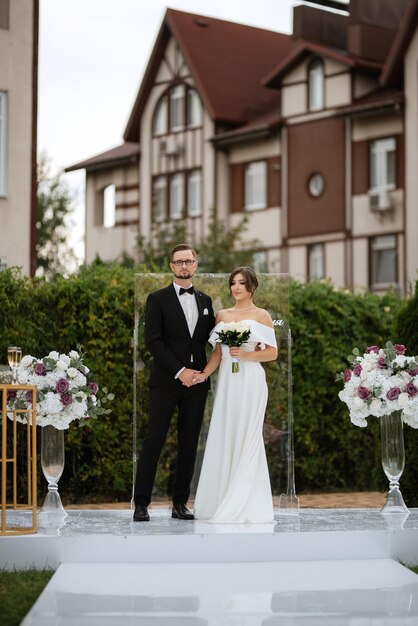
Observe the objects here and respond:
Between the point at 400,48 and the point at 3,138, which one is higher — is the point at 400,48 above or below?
above

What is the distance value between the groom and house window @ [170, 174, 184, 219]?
2667 cm

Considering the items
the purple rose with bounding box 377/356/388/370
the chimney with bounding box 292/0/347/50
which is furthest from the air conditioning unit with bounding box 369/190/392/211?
the purple rose with bounding box 377/356/388/370

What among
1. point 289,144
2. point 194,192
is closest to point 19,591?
point 289,144

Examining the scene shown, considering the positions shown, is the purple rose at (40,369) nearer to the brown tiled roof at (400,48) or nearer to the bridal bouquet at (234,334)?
the bridal bouquet at (234,334)

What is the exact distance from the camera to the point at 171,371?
10.3 metres

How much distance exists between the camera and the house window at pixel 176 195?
3706cm

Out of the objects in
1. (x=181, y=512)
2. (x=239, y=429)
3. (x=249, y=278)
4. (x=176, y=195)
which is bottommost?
(x=181, y=512)

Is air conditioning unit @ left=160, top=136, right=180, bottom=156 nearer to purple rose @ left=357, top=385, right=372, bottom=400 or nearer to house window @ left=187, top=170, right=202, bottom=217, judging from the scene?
house window @ left=187, top=170, right=202, bottom=217

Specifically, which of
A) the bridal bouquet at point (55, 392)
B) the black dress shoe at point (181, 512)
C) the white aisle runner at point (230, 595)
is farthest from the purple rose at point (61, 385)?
the white aisle runner at point (230, 595)

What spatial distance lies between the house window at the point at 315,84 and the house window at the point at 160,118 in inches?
225

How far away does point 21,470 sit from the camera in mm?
13594

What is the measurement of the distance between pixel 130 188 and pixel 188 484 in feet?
94.8

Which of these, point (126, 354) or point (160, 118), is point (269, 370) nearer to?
point (126, 354)

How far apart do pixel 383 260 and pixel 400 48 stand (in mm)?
5363
